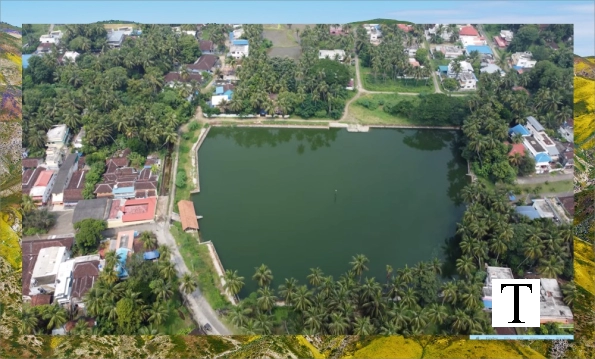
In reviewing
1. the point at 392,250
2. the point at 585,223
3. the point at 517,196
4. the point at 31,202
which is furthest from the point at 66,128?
the point at 585,223

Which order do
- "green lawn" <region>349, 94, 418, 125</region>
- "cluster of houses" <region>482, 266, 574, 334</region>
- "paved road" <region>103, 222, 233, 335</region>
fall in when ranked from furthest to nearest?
"green lawn" <region>349, 94, 418, 125</region> → "paved road" <region>103, 222, 233, 335</region> → "cluster of houses" <region>482, 266, 574, 334</region>

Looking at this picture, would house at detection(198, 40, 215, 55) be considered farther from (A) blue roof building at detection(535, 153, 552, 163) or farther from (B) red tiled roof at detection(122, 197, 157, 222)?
(A) blue roof building at detection(535, 153, 552, 163)

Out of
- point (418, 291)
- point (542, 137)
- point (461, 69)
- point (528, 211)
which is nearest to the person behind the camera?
point (418, 291)

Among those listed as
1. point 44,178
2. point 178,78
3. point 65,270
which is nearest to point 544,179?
point 65,270

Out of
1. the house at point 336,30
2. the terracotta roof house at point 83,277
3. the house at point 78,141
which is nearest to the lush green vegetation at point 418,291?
the terracotta roof house at point 83,277

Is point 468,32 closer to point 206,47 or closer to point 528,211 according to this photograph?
point 206,47

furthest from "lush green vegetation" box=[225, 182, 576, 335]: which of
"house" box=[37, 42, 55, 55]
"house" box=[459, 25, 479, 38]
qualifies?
"house" box=[37, 42, 55, 55]

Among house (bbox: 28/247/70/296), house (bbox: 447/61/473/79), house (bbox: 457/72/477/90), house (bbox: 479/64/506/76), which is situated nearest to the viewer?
house (bbox: 28/247/70/296)
